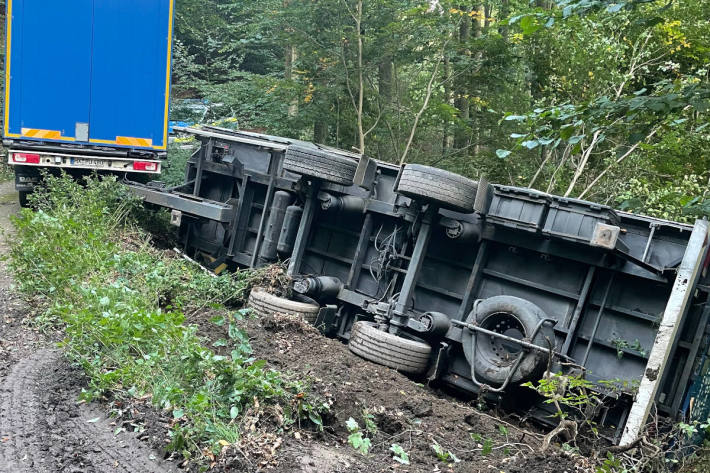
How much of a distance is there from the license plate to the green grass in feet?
10.7

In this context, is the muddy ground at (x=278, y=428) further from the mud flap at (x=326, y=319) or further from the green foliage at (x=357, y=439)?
the mud flap at (x=326, y=319)

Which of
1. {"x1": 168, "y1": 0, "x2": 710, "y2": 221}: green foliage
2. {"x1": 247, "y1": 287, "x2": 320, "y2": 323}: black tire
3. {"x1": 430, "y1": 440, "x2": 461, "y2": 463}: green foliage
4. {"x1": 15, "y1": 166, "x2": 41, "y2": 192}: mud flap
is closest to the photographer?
{"x1": 430, "y1": 440, "x2": 461, "y2": 463}: green foliage

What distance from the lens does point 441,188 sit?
6.55 metres

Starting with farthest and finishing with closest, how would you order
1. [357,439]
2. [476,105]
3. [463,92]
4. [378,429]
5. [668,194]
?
[463,92] → [476,105] → [668,194] → [378,429] → [357,439]

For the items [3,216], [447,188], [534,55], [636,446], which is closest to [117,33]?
[3,216]

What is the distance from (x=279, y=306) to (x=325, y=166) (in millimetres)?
1601

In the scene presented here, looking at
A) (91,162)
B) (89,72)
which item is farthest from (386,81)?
(91,162)

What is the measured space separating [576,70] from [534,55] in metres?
1.22

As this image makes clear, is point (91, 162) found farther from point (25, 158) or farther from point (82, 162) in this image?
point (25, 158)

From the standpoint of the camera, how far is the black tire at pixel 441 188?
257 inches

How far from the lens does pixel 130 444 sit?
3.85m

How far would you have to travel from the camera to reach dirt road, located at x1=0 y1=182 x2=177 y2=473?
3.61m

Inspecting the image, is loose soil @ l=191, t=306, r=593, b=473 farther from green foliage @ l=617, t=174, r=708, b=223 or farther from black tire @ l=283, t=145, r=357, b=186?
green foliage @ l=617, t=174, r=708, b=223

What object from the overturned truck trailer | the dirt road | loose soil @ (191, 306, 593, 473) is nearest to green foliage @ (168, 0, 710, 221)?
the overturned truck trailer
